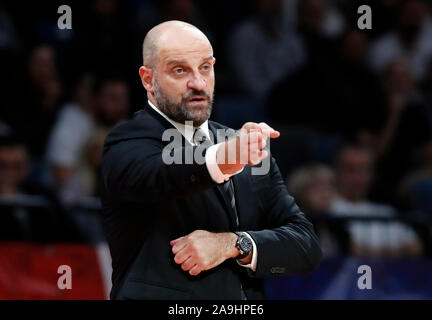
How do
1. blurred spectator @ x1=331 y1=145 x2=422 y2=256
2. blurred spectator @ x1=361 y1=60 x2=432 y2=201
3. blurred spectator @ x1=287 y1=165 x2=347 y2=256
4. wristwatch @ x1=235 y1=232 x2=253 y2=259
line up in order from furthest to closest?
blurred spectator @ x1=361 y1=60 x2=432 y2=201
blurred spectator @ x1=287 y1=165 x2=347 y2=256
blurred spectator @ x1=331 y1=145 x2=422 y2=256
wristwatch @ x1=235 y1=232 x2=253 y2=259

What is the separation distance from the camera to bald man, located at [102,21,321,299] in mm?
2916

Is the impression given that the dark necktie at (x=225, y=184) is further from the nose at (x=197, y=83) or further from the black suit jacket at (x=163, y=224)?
the nose at (x=197, y=83)

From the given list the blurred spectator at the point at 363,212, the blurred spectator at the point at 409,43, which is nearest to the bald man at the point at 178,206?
the blurred spectator at the point at 363,212

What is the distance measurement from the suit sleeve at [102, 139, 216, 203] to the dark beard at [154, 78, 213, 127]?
12 cm

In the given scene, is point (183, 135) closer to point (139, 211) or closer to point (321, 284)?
point (139, 211)

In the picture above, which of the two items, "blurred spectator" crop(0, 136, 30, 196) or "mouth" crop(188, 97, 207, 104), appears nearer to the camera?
"mouth" crop(188, 97, 207, 104)

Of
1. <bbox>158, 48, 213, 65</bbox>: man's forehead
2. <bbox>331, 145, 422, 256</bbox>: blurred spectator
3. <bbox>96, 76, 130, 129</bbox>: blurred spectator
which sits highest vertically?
<bbox>158, 48, 213, 65</bbox>: man's forehead

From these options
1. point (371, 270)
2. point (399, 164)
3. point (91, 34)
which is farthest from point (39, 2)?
point (371, 270)

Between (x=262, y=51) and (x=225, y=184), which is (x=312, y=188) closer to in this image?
(x=262, y=51)

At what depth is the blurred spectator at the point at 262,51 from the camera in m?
8.55

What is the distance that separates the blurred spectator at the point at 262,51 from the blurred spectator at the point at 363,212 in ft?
4.57

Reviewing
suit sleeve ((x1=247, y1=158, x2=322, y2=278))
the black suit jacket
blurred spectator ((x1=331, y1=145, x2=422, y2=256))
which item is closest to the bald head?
the black suit jacket

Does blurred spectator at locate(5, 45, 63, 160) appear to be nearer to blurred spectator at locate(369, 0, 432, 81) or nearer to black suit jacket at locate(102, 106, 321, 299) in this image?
blurred spectator at locate(369, 0, 432, 81)

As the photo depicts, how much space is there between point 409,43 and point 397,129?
4.00ft
